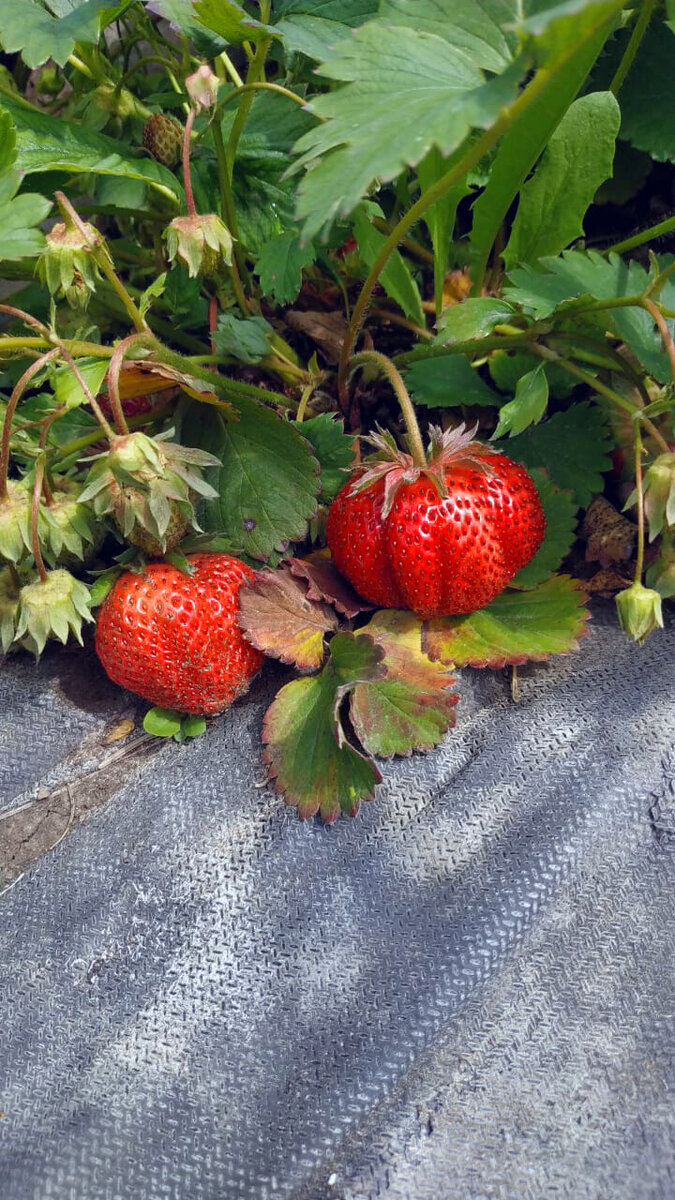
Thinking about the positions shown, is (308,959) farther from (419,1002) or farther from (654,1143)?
(654,1143)

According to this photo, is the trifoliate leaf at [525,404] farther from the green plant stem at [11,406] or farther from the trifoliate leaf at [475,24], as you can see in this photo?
the green plant stem at [11,406]

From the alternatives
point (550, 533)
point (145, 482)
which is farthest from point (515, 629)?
point (145, 482)

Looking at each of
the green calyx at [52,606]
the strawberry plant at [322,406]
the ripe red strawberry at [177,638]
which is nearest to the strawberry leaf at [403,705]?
the strawberry plant at [322,406]

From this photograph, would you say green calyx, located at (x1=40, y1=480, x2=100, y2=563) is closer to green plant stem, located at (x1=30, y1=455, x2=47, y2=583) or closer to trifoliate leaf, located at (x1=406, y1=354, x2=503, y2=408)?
green plant stem, located at (x1=30, y1=455, x2=47, y2=583)

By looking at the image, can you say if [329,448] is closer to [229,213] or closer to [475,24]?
[229,213]

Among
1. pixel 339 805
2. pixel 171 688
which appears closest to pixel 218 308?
pixel 171 688

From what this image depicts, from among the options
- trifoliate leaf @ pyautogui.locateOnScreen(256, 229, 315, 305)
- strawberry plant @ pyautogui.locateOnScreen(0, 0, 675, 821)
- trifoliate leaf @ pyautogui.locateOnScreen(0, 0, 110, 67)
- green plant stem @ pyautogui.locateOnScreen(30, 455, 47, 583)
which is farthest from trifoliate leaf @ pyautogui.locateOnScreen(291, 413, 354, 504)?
trifoliate leaf @ pyautogui.locateOnScreen(0, 0, 110, 67)
